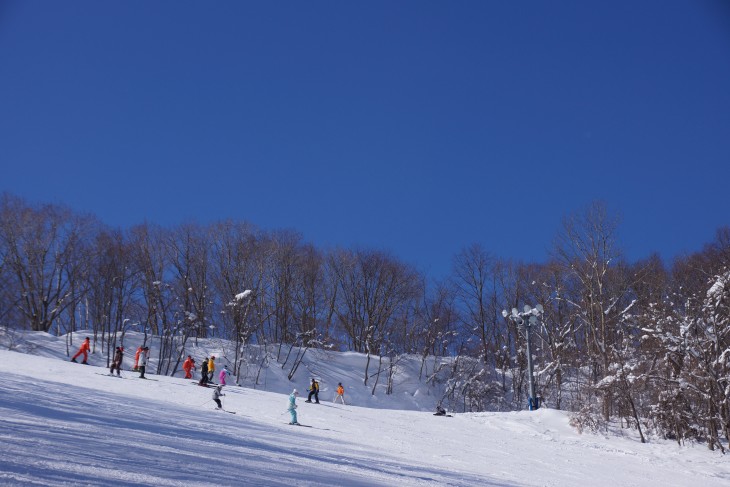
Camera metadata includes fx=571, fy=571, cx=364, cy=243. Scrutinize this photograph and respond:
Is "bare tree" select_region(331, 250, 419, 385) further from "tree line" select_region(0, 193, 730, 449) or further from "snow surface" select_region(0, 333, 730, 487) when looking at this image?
"snow surface" select_region(0, 333, 730, 487)

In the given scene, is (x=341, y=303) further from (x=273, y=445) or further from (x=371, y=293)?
(x=273, y=445)

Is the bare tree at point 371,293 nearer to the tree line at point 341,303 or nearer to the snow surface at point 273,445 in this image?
the tree line at point 341,303

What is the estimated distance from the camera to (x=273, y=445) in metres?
10.6

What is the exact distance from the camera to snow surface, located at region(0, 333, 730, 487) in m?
6.45

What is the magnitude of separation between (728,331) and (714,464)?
6.25 m

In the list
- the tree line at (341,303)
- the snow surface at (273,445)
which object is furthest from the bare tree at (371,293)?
Result: the snow surface at (273,445)

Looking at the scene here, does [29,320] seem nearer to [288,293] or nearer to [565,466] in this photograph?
[288,293]

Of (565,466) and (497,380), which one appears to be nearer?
(565,466)

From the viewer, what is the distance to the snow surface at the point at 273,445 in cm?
645

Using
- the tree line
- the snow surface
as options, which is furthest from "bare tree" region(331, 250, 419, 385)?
the snow surface

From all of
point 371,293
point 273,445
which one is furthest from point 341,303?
point 273,445

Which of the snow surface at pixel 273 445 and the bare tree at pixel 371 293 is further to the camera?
the bare tree at pixel 371 293

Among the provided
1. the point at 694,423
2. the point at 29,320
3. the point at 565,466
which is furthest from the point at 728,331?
the point at 29,320

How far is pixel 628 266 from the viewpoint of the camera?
46.2 meters
